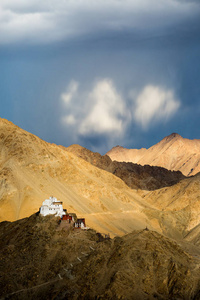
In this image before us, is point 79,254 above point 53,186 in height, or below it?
below

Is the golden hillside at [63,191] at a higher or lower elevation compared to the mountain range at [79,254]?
higher

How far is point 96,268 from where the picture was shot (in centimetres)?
4509

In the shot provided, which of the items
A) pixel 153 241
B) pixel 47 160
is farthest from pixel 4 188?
pixel 153 241

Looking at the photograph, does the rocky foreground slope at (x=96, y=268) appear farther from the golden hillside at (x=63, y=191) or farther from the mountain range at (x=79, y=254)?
the golden hillside at (x=63, y=191)

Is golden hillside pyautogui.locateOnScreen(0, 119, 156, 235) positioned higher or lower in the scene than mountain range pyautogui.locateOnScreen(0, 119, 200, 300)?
higher

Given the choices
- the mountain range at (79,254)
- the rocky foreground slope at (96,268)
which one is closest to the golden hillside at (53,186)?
the mountain range at (79,254)

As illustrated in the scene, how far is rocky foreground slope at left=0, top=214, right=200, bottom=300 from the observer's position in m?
39.6

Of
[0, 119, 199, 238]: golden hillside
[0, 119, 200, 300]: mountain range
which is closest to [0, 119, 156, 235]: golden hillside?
[0, 119, 199, 238]: golden hillside

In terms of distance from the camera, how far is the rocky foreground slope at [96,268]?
39625mm

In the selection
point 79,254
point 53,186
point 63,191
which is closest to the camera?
point 79,254

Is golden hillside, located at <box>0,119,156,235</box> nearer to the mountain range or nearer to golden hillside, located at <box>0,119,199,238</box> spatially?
A: golden hillside, located at <box>0,119,199,238</box>

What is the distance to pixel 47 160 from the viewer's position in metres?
150

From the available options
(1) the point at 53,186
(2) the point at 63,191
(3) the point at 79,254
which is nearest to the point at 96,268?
(3) the point at 79,254

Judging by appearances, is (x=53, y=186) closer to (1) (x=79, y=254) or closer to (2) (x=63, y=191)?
(2) (x=63, y=191)
